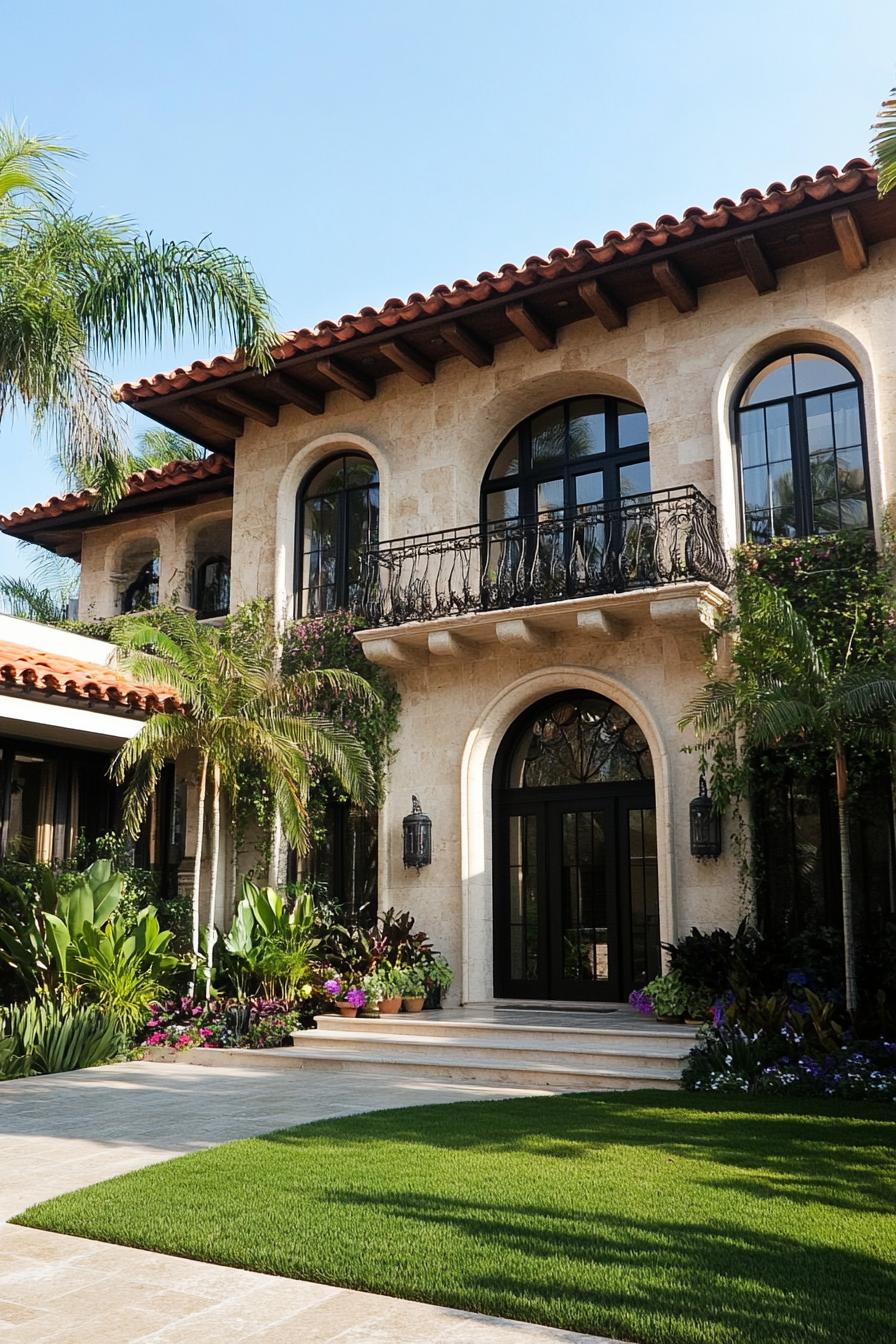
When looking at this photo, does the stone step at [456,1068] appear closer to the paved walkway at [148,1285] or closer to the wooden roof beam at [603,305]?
the paved walkway at [148,1285]

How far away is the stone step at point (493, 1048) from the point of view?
32.4ft

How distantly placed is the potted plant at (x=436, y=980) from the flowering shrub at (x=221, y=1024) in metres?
1.48

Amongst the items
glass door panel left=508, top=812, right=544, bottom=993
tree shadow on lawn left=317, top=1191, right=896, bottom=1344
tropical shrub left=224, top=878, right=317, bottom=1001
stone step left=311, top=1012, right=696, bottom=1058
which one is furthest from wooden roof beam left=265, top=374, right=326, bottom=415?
tree shadow on lawn left=317, top=1191, right=896, bottom=1344

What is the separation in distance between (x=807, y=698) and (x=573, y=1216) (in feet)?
18.8

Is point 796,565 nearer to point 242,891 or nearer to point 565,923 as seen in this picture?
point 565,923

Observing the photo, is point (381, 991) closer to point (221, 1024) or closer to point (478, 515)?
point (221, 1024)

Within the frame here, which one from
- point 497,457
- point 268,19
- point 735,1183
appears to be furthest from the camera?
point 497,457

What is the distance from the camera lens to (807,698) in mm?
9883

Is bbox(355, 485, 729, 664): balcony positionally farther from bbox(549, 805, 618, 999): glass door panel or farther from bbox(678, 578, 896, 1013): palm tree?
bbox(549, 805, 618, 999): glass door panel

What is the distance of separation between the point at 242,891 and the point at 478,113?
958 centimetres

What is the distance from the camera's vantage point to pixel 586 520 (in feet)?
44.2

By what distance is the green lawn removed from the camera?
4.17 m

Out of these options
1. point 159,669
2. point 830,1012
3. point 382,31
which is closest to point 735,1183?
point 830,1012

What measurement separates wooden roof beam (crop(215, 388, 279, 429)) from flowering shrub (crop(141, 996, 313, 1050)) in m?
7.76
